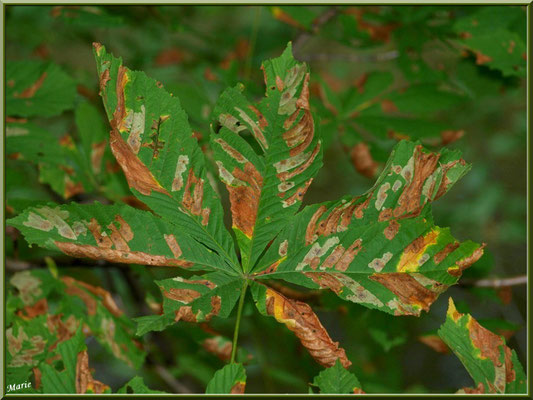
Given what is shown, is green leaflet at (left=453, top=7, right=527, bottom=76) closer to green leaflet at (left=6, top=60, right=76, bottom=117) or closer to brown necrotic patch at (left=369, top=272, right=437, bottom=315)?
brown necrotic patch at (left=369, top=272, right=437, bottom=315)

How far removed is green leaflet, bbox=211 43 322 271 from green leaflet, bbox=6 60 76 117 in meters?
0.65

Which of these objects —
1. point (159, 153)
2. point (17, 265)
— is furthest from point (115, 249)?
point (17, 265)

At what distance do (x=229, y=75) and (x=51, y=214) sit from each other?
827 millimetres

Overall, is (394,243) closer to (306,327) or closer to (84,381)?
(306,327)

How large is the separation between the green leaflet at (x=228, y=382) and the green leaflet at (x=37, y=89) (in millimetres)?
747

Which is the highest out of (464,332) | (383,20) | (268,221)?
(383,20)

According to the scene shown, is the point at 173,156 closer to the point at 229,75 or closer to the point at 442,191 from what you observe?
the point at 442,191

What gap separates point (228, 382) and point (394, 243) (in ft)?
0.84

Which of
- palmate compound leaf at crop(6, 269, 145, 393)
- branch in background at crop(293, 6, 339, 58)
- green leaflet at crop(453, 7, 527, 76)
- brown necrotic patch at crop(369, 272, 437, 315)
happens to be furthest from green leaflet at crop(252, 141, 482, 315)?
branch in background at crop(293, 6, 339, 58)

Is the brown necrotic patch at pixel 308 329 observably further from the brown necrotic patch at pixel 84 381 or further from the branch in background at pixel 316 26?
the branch in background at pixel 316 26


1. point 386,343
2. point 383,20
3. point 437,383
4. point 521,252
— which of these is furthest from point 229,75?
point 521,252

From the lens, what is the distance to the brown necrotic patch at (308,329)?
63 cm

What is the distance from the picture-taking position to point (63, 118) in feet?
6.78

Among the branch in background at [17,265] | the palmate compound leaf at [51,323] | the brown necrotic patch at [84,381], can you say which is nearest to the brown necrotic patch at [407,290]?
the brown necrotic patch at [84,381]
